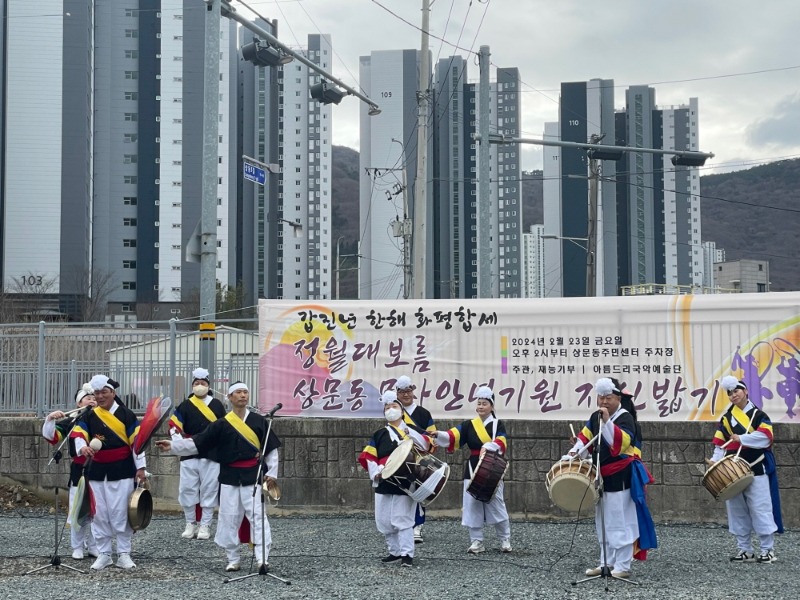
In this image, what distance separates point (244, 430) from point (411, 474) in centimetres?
172

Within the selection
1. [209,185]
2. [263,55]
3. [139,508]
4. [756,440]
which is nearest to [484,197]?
[263,55]

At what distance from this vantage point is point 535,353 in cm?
1312

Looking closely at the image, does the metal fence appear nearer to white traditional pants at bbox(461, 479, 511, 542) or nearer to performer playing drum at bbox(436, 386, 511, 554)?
performer playing drum at bbox(436, 386, 511, 554)

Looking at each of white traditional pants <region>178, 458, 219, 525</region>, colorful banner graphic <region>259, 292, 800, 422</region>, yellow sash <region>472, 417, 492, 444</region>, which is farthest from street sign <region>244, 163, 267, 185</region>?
yellow sash <region>472, 417, 492, 444</region>

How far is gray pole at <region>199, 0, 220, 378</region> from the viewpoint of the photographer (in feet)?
43.1

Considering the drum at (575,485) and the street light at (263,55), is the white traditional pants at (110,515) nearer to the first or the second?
the drum at (575,485)

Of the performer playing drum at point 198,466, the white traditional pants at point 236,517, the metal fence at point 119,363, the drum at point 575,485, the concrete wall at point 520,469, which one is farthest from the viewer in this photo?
the metal fence at point 119,363

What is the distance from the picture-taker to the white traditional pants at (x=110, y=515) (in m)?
9.66

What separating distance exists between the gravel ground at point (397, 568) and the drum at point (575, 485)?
0.71 metres

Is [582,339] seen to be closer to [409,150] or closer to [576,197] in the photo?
[576,197]

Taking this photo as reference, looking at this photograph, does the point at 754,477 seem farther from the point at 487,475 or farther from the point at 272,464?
the point at 272,464

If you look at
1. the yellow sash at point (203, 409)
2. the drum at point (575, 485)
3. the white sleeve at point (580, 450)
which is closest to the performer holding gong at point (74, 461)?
the yellow sash at point (203, 409)

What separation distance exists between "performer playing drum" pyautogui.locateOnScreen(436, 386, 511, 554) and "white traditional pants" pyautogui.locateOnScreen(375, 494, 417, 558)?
98 cm

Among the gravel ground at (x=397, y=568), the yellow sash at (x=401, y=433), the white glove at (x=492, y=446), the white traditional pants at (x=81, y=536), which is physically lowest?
the gravel ground at (x=397, y=568)
